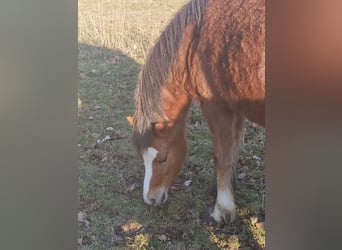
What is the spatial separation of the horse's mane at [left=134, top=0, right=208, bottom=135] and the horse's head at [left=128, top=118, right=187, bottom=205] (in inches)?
1.6

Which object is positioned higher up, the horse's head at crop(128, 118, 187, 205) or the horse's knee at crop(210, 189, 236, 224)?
the horse's head at crop(128, 118, 187, 205)

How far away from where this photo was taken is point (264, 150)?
7.04ft

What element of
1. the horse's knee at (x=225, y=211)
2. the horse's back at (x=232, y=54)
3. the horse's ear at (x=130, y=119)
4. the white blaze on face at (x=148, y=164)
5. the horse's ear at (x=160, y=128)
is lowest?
the horse's knee at (x=225, y=211)

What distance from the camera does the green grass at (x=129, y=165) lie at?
6.93ft

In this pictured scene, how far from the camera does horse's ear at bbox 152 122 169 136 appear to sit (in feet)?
7.09

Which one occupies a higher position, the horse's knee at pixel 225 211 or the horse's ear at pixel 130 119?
the horse's ear at pixel 130 119

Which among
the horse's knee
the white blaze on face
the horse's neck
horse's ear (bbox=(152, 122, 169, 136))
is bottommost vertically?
the horse's knee

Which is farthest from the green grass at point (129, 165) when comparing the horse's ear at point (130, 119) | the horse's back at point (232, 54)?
the horse's back at point (232, 54)
